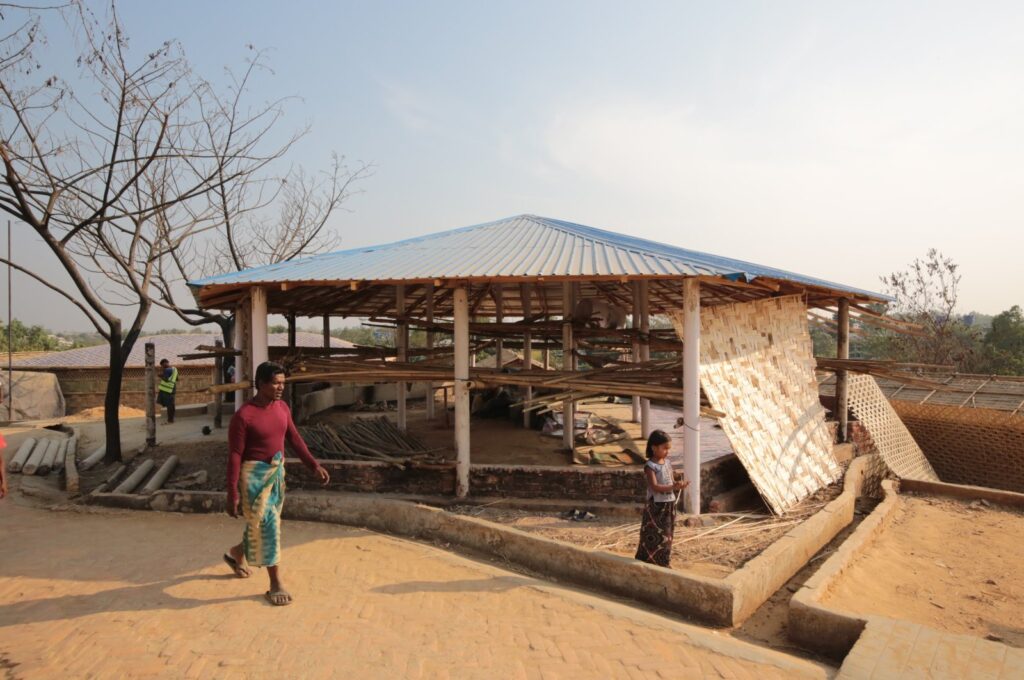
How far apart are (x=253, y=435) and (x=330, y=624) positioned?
1411 mm

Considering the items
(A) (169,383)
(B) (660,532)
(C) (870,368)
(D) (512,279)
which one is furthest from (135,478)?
(C) (870,368)

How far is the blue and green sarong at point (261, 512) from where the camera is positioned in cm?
438

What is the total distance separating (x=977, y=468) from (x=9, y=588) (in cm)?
1391

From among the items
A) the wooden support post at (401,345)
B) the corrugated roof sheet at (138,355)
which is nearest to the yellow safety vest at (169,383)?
the corrugated roof sheet at (138,355)

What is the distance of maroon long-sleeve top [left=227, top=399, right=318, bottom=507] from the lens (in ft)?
14.0

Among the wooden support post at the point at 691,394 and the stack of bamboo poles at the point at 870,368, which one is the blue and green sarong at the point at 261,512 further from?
the stack of bamboo poles at the point at 870,368

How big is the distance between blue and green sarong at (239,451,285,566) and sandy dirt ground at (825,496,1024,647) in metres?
4.29

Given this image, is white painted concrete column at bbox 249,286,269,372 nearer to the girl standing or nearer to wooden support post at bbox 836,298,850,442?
the girl standing

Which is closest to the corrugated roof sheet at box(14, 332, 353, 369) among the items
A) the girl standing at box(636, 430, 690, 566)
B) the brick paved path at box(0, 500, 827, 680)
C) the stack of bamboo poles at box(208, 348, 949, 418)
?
the stack of bamboo poles at box(208, 348, 949, 418)

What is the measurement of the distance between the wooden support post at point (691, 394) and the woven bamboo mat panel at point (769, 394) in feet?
0.64

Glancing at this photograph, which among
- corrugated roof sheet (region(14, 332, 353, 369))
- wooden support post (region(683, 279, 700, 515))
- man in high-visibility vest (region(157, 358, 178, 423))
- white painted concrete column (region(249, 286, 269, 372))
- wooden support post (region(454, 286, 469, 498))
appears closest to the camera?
wooden support post (region(683, 279, 700, 515))

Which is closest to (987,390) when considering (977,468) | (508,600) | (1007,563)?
(977,468)

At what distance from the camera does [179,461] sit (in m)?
9.37

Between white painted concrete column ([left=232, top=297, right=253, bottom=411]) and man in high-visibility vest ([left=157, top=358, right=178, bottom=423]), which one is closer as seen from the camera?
white painted concrete column ([left=232, top=297, right=253, bottom=411])
